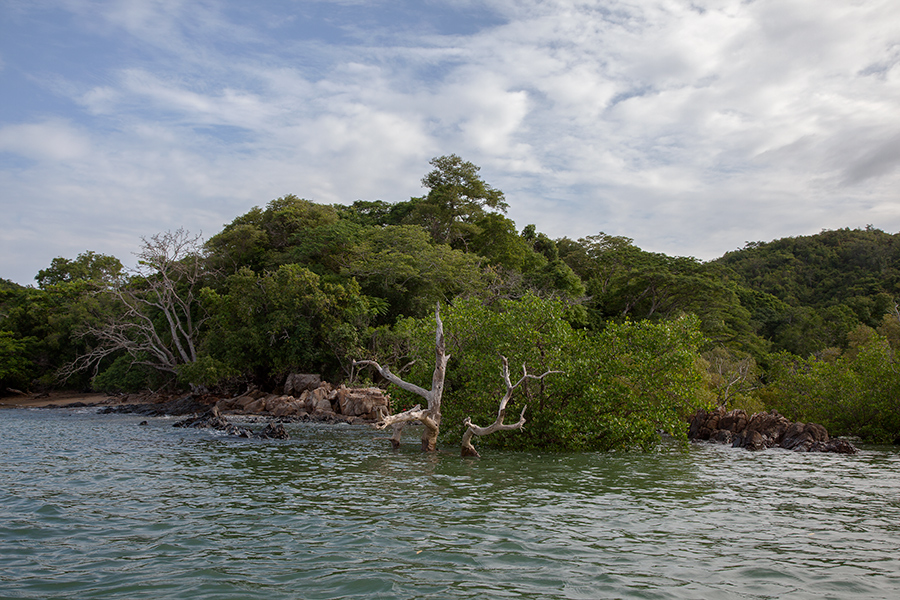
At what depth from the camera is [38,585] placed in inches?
240

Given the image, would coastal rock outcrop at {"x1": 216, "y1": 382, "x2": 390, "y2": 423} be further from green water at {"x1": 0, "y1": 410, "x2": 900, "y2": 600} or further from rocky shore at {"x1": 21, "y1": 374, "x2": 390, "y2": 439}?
green water at {"x1": 0, "y1": 410, "x2": 900, "y2": 600}

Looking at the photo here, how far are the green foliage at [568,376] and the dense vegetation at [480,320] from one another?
0.06 m

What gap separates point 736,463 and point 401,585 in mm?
12609

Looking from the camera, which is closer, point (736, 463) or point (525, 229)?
point (736, 463)

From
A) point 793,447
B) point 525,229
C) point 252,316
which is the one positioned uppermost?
point 525,229

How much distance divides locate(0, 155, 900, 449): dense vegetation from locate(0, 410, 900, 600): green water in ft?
8.58

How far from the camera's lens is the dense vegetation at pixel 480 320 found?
17.3 m

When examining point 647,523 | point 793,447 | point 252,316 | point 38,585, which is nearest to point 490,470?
point 647,523

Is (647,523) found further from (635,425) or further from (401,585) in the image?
(635,425)

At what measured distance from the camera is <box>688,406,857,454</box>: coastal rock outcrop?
60.5 feet

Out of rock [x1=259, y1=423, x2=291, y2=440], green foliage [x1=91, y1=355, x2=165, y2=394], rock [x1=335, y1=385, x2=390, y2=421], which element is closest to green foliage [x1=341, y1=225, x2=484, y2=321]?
rock [x1=335, y1=385, x2=390, y2=421]

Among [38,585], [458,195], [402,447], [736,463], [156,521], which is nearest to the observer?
[38,585]

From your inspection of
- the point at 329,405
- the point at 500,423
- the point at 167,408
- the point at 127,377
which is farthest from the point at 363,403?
the point at 127,377

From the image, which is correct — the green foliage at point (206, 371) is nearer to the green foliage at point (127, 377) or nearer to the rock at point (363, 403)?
the rock at point (363, 403)
